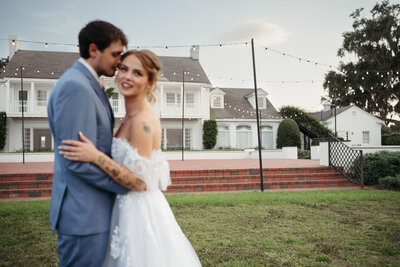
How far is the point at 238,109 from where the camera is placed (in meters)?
27.9

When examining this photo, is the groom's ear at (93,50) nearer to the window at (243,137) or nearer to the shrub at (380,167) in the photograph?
the shrub at (380,167)

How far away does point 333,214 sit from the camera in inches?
244

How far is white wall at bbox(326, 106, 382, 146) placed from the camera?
33344mm

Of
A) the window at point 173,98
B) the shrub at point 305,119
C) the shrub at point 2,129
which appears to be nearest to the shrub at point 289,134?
the shrub at point 305,119

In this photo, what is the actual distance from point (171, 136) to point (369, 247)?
84.5 ft

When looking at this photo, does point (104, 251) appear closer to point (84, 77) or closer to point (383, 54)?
point (84, 77)

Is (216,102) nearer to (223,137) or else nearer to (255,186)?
(223,137)

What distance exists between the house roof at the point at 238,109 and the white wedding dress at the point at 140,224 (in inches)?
968

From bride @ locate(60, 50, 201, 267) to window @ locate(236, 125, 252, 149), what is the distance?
2481 cm

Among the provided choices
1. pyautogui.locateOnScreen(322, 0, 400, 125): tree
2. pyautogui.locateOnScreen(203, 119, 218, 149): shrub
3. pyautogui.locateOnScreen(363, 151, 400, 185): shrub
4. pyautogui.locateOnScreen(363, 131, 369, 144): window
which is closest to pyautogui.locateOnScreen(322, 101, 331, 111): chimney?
pyautogui.locateOnScreen(322, 0, 400, 125): tree

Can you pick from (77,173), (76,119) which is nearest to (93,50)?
(76,119)

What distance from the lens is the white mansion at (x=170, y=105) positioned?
22.3 metres

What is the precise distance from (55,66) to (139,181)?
2646 cm

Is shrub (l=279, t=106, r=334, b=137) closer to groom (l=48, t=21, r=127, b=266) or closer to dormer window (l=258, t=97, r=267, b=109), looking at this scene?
dormer window (l=258, t=97, r=267, b=109)
